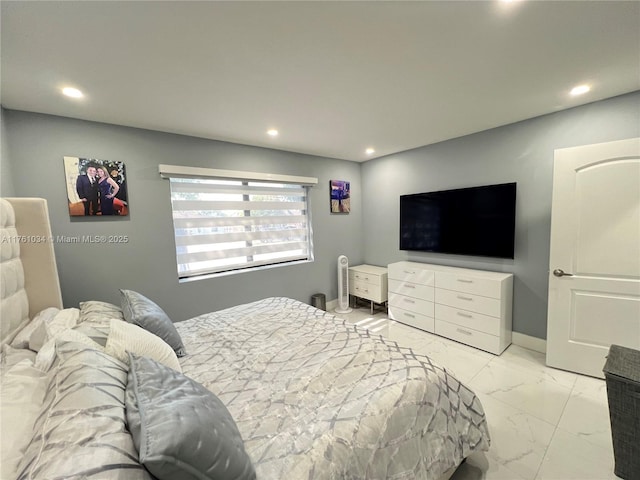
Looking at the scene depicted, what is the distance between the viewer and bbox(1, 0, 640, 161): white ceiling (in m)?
1.19

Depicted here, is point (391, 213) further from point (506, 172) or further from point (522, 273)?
point (522, 273)

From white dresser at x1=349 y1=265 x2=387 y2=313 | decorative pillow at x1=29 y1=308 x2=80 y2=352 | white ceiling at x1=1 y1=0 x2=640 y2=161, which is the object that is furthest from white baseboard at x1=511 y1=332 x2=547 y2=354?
decorative pillow at x1=29 y1=308 x2=80 y2=352

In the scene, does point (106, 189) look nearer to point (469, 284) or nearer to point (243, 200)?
point (243, 200)

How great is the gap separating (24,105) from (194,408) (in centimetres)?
265

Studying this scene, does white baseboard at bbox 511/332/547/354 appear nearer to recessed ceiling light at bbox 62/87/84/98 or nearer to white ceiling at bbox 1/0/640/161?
white ceiling at bbox 1/0/640/161

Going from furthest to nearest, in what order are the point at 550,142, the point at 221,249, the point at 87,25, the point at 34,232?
the point at 221,249 < the point at 550,142 < the point at 34,232 < the point at 87,25

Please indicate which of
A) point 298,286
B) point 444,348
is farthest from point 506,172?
point 298,286

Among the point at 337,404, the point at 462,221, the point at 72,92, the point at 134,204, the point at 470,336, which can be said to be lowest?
the point at 470,336

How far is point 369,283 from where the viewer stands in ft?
12.7

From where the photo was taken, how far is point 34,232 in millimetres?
1566

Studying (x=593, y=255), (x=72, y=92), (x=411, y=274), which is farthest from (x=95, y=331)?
(x=593, y=255)

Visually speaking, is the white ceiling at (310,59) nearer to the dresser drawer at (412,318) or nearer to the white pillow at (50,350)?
the white pillow at (50,350)

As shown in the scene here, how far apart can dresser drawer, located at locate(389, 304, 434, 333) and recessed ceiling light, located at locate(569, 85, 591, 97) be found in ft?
8.26

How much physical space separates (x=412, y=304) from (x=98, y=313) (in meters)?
3.17
